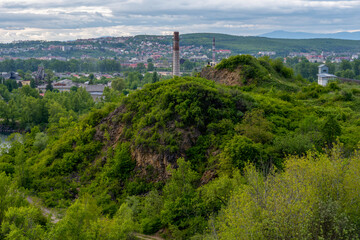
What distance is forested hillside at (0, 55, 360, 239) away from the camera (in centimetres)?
1396

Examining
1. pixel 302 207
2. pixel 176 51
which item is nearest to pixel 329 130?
pixel 302 207

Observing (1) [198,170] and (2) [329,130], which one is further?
(1) [198,170]

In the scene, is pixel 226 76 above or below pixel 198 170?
above

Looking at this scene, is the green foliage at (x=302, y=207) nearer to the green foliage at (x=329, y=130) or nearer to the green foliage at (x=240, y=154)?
the green foliage at (x=240, y=154)

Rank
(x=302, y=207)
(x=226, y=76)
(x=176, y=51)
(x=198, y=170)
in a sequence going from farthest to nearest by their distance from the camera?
(x=176, y=51) < (x=226, y=76) < (x=198, y=170) < (x=302, y=207)

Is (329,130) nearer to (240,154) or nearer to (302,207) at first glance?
(240,154)

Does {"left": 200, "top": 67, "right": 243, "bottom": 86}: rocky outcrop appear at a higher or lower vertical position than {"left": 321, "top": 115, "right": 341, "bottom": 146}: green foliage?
higher

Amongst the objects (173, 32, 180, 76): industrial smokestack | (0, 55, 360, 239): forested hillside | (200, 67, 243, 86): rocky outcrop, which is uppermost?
(173, 32, 180, 76): industrial smokestack

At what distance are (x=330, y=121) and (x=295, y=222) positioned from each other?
12702mm

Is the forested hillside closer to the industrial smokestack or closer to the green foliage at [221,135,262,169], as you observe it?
the green foliage at [221,135,262,169]

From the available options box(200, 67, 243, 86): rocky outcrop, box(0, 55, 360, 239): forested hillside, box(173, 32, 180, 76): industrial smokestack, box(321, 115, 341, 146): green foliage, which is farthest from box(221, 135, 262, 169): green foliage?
box(173, 32, 180, 76): industrial smokestack

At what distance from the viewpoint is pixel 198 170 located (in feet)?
78.4

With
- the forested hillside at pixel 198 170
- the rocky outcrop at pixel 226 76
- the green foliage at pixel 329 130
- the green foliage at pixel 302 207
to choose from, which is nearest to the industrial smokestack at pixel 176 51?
the rocky outcrop at pixel 226 76

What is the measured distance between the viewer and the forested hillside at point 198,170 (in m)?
14.0
